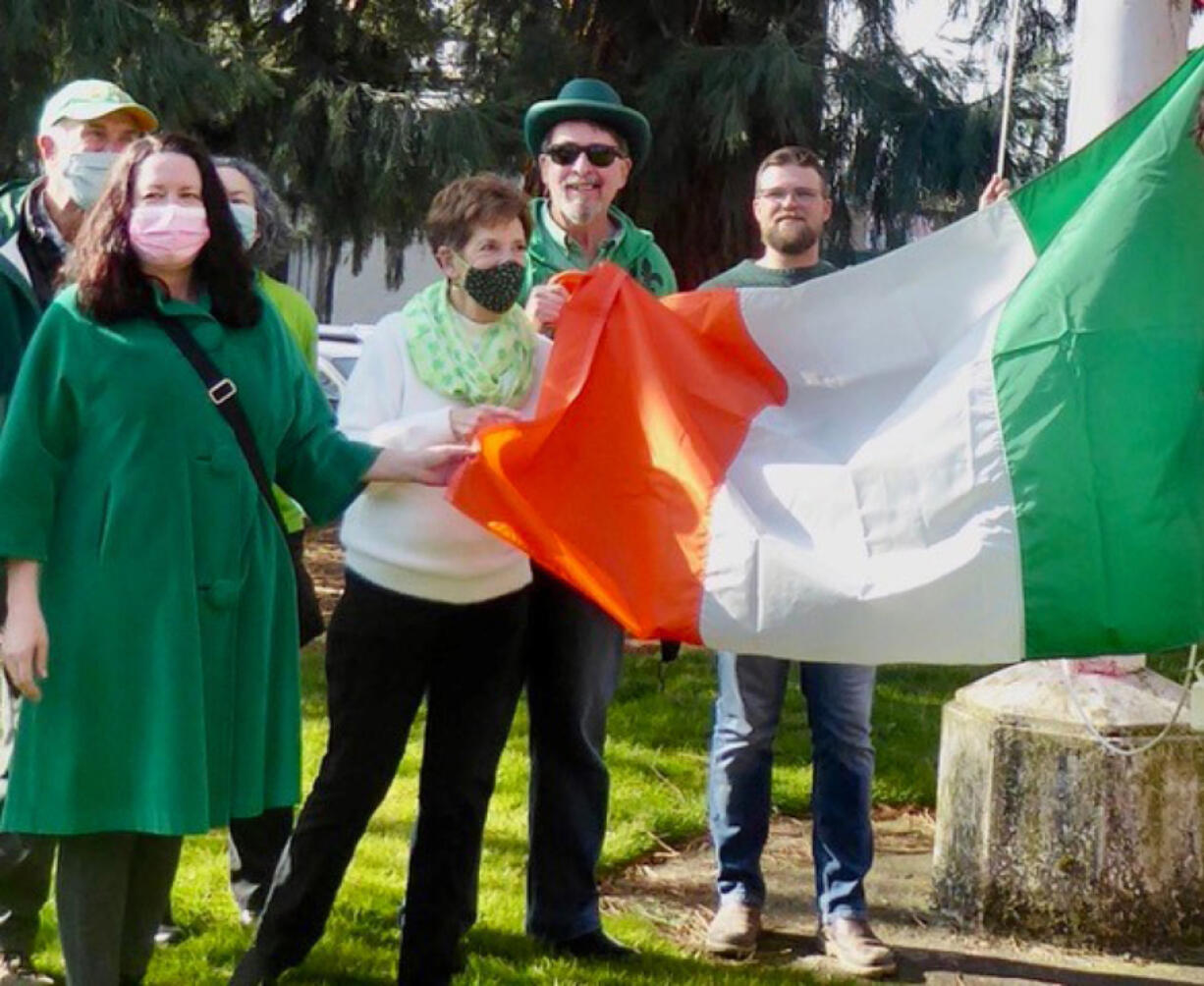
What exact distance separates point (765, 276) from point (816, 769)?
1.37 metres

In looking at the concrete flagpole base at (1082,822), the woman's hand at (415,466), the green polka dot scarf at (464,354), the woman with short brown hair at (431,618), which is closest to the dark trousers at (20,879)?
the woman with short brown hair at (431,618)

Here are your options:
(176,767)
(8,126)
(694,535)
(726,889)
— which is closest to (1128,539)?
(694,535)

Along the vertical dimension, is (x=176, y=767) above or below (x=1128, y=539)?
below

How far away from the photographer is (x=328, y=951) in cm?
495

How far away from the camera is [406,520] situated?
14.3 feet

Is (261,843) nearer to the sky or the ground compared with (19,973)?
nearer to the sky

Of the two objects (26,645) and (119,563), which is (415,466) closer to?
(119,563)

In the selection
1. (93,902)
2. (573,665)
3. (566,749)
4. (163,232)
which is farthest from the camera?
(566,749)

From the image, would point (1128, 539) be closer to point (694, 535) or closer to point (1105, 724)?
point (694, 535)

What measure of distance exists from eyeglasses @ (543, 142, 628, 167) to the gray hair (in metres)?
0.82

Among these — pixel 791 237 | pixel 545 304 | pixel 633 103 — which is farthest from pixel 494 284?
pixel 633 103


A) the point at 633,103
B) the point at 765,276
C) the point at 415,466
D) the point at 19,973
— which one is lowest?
the point at 19,973

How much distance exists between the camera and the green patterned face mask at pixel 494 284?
438 centimetres

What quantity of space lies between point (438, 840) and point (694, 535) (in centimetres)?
101
